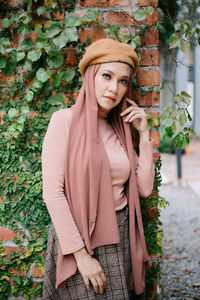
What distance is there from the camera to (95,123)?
171 centimetres

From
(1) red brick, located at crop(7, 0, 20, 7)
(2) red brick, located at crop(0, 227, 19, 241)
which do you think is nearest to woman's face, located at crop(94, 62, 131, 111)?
(1) red brick, located at crop(7, 0, 20, 7)

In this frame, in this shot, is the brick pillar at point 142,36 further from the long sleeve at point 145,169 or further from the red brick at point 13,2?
the red brick at point 13,2

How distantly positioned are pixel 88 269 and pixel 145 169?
66 cm

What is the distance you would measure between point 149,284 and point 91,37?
5.85 feet

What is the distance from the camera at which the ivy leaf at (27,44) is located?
6.91ft

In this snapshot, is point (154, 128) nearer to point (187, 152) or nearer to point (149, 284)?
point (149, 284)

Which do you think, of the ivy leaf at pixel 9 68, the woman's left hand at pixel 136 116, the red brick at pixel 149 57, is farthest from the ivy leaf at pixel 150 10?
the ivy leaf at pixel 9 68

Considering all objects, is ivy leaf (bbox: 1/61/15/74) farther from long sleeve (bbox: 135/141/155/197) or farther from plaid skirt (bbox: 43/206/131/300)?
plaid skirt (bbox: 43/206/131/300)

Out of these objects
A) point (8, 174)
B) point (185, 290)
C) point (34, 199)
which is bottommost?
point (185, 290)

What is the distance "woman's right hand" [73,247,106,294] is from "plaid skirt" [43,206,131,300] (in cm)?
6

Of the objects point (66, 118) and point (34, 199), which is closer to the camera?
point (66, 118)

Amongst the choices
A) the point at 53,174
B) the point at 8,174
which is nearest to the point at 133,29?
the point at 53,174

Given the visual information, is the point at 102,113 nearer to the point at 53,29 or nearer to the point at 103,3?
the point at 53,29

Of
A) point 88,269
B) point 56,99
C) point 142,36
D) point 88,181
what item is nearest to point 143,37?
point 142,36
